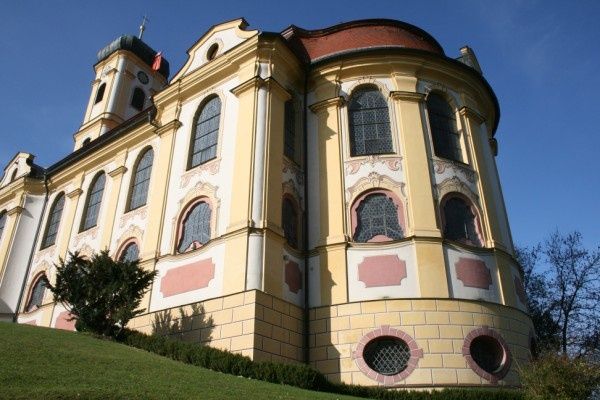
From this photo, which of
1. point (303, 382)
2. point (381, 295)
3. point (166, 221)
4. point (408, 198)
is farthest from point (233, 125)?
point (303, 382)

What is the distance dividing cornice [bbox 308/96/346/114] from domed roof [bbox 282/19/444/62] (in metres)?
2.50

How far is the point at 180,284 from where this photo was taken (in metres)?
17.1

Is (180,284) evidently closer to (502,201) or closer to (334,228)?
(334,228)

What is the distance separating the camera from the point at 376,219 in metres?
17.6

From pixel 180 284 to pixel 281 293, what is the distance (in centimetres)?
360

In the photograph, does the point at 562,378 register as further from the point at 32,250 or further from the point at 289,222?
the point at 32,250

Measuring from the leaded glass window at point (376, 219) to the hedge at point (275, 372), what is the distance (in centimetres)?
504

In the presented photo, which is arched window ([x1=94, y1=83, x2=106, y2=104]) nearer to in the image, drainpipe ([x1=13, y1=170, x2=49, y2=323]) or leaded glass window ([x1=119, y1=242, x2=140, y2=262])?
drainpipe ([x1=13, y1=170, x2=49, y2=323])

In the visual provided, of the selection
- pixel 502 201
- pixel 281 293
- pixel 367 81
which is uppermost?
pixel 367 81

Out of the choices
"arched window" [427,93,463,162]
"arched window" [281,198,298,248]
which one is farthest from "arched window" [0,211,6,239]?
"arched window" [427,93,463,162]

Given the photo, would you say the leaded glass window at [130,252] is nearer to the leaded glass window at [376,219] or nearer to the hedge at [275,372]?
the hedge at [275,372]

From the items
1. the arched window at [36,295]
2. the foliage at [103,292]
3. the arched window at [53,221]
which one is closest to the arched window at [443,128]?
the foliage at [103,292]

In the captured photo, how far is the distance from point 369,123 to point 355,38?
14.9ft

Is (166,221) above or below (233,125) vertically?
below
